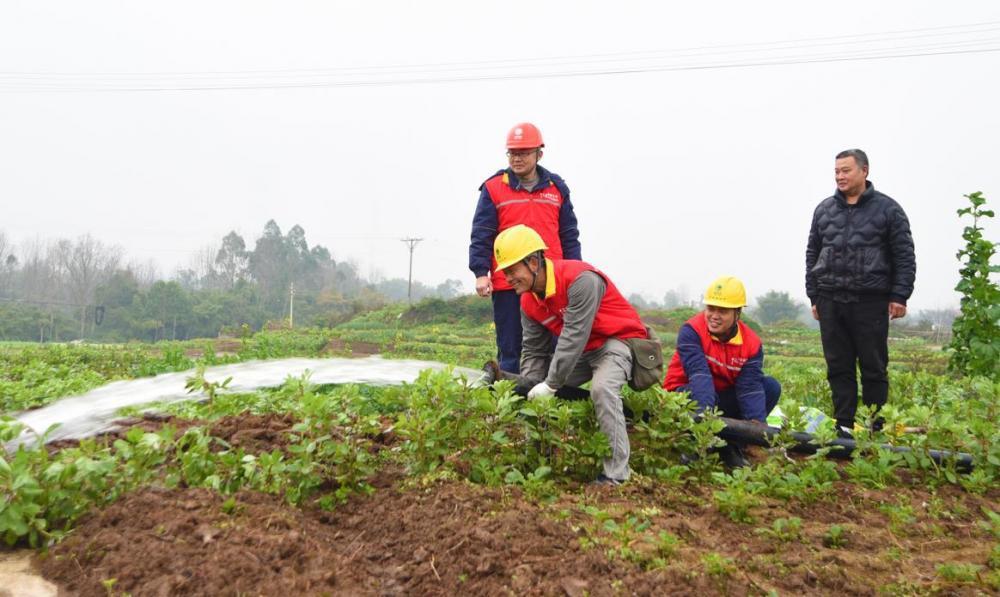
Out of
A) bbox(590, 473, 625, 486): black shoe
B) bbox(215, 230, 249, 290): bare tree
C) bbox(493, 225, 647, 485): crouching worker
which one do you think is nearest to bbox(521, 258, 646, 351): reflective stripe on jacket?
bbox(493, 225, 647, 485): crouching worker

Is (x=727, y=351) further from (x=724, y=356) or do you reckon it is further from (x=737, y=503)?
(x=737, y=503)

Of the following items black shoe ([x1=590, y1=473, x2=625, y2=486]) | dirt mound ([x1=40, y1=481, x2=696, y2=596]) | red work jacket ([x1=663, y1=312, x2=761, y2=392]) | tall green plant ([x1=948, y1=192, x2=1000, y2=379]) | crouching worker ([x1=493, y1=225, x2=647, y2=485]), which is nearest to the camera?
dirt mound ([x1=40, y1=481, x2=696, y2=596])

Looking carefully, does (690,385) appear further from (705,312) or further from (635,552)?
(635,552)

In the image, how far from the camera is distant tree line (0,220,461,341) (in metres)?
43.4

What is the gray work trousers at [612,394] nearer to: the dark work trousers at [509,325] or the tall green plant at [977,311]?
the dark work trousers at [509,325]

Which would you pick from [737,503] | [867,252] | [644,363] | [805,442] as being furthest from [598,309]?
[867,252]

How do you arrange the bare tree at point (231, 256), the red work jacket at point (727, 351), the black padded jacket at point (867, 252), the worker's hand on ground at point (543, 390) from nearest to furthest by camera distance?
1. the worker's hand on ground at point (543, 390)
2. the red work jacket at point (727, 351)
3. the black padded jacket at point (867, 252)
4. the bare tree at point (231, 256)

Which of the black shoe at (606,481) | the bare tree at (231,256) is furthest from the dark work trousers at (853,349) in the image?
the bare tree at (231,256)

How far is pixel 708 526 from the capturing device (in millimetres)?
2986

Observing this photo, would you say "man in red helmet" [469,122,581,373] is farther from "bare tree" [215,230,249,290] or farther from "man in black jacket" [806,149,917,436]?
"bare tree" [215,230,249,290]

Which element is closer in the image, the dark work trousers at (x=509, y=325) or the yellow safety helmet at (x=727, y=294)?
the yellow safety helmet at (x=727, y=294)

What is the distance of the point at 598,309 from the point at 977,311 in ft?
13.7

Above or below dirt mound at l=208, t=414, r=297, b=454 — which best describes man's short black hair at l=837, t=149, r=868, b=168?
above

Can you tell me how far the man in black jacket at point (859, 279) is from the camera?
5.00 meters
